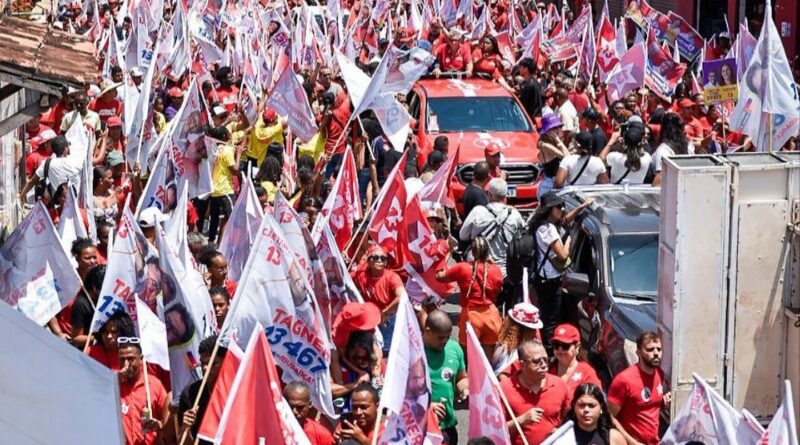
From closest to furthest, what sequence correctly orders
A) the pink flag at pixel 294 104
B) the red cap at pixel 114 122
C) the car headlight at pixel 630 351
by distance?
the car headlight at pixel 630 351 → the pink flag at pixel 294 104 → the red cap at pixel 114 122

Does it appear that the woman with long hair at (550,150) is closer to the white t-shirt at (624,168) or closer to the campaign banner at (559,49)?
the white t-shirt at (624,168)

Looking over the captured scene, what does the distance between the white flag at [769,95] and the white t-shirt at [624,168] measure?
1.26 m

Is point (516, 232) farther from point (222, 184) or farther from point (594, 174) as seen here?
point (222, 184)

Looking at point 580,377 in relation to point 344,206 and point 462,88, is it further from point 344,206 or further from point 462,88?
point 462,88

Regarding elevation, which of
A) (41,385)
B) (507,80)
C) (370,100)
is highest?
(41,385)

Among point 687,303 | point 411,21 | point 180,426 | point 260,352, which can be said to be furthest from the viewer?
point 411,21

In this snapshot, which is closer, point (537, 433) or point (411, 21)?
point (537, 433)

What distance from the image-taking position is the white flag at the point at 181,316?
9.88m

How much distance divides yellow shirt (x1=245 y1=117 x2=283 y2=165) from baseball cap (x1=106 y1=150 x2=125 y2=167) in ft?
6.73

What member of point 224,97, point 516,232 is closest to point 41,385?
point 516,232

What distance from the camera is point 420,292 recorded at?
1268 cm

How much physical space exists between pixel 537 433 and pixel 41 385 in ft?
12.4

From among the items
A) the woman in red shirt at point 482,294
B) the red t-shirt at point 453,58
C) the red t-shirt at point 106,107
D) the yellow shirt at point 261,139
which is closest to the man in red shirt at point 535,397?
the woman in red shirt at point 482,294

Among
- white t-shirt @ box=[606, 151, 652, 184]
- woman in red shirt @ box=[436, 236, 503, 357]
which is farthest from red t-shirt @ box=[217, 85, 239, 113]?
woman in red shirt @ box=[436, 236, 503, 357]
